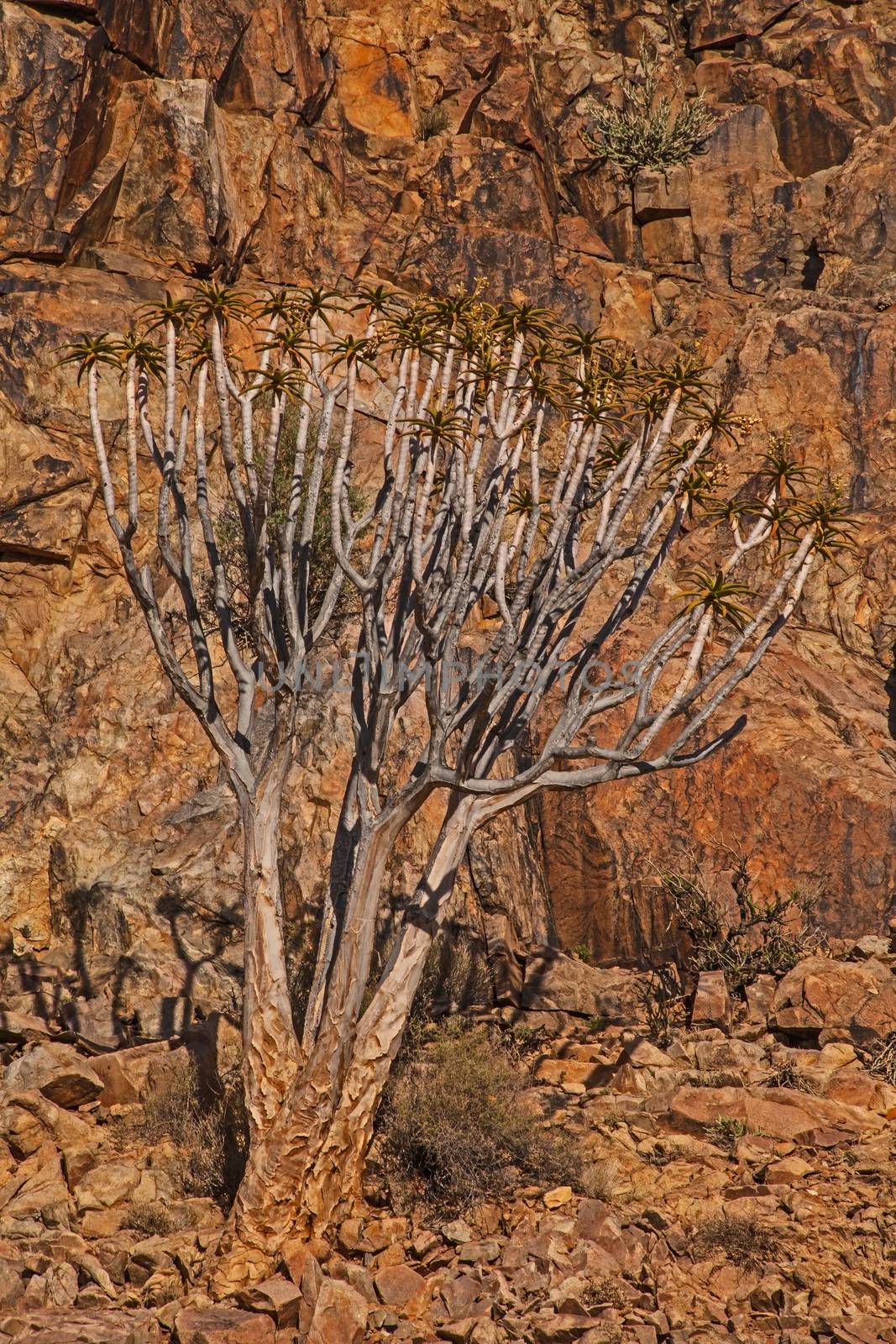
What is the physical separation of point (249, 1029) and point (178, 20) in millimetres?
16014

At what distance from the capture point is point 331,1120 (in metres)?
7.30

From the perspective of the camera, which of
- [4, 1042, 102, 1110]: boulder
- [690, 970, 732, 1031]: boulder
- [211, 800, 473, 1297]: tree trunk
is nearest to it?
[211, 800, 473, 1297]: tree trunk

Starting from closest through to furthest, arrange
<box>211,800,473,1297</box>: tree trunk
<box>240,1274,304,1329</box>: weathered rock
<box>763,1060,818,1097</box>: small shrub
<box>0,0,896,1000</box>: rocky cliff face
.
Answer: <box>240,1274,304,1329</box>: weathered rock, <box>211,800,473,1297</box>: tree trunk, <box>763,1060,818,1097</box>: small shrub, <box>0,0,896,1000</box>: rocky cliff face

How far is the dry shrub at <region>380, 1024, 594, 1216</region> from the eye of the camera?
780 cm

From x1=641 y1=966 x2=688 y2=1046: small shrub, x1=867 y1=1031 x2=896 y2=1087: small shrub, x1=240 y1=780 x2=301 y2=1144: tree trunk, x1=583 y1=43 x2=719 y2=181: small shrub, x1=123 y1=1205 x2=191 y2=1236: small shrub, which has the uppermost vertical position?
x1=583 y1=43 x2=719 y2=181: small shrub

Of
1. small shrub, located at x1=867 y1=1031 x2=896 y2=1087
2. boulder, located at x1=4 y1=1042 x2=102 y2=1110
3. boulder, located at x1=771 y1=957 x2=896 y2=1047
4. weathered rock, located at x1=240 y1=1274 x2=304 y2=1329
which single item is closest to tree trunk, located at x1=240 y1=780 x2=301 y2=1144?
weathered rock, located at x1=240 y1=1274 x2=304 y2=1329

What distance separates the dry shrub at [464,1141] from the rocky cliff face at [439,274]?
9.56 feet

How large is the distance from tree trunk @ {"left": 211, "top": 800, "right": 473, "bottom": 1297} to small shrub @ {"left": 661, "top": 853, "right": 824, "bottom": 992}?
4.20m

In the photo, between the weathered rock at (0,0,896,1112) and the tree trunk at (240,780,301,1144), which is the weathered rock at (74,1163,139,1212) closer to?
the tree trunk at (240,780,301,1144)

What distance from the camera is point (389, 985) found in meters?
7.55

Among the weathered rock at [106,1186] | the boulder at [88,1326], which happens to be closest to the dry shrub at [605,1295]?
the boulder at [88,1326]

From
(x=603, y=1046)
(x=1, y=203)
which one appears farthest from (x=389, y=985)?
(x=1, y=203)

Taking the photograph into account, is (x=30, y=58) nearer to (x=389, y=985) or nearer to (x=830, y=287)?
(x=830, y=287)

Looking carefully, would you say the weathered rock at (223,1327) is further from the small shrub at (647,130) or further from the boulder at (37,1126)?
the small shrub at (647,130)
